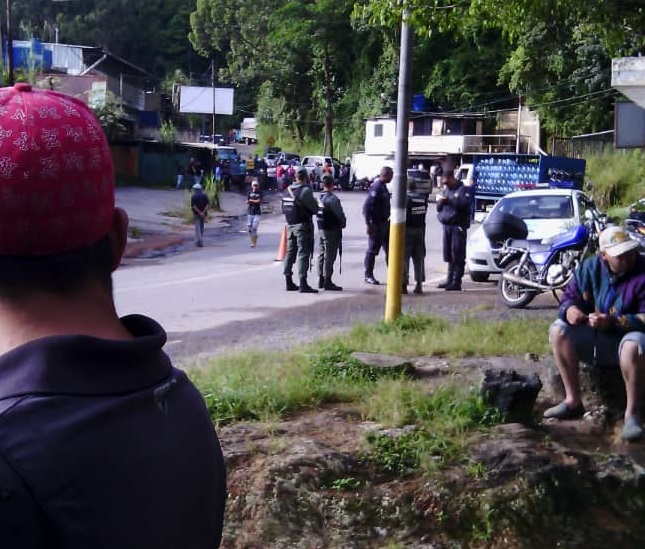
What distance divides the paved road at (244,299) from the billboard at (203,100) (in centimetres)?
3948

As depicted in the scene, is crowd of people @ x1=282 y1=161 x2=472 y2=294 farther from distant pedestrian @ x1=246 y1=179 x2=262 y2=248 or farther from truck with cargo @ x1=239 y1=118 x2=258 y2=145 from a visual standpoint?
truck with cargo @ x1=239 y1=118 x2=258 y2=145

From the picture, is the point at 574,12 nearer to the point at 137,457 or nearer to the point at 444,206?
the point at 444,206

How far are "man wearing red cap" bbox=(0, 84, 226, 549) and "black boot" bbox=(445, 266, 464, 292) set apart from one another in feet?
40.4

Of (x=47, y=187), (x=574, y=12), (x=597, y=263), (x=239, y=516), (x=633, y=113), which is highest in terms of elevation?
(x=574, y=12)

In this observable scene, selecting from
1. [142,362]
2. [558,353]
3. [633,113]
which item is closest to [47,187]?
[142,362]

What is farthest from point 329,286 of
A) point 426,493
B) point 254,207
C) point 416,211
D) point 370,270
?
point 426,493

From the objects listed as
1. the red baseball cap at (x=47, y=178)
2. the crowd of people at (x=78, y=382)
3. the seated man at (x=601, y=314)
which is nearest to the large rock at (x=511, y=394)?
the seated man at (x=601, y=314)

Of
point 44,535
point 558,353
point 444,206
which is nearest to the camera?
point 44,535

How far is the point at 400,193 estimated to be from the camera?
9250mm

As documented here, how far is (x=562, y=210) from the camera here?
14.7 m

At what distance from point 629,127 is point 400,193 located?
4.16 metres

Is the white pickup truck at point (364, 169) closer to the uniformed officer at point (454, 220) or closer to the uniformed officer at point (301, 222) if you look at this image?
the uniformed officer at point (454, 220)

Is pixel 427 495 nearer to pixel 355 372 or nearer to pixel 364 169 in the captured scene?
pixel 355 372

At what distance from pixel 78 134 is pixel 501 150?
1962 inches
